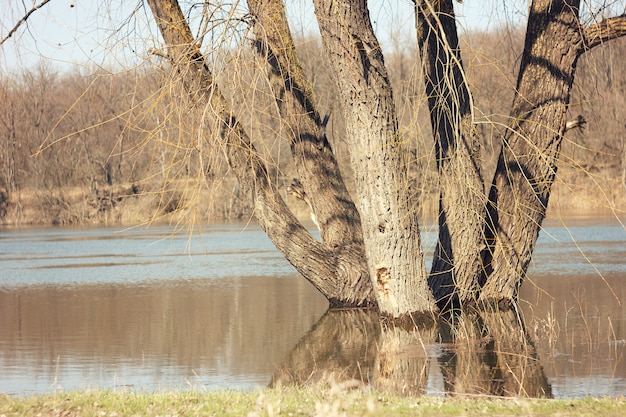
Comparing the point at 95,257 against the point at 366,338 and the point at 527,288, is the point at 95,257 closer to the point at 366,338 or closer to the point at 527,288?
the point at 527,288

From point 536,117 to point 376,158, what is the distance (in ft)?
8.54

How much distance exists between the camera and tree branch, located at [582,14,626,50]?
11539mm

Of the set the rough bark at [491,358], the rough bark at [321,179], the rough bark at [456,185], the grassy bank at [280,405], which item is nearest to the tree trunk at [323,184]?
the rough bark at [321,179]

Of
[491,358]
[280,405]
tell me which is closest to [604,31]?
[491,358]

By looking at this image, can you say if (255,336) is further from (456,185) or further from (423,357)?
(456,185)

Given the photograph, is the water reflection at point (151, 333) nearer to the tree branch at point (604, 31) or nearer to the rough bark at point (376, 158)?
the rough bark at point (376, 158)

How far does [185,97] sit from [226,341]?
11.1 ft

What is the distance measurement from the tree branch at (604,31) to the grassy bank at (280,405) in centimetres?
635

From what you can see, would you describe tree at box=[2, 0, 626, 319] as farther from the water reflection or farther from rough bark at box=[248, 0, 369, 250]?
the water reflection

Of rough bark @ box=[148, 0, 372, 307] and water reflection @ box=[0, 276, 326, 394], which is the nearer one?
water reflection @ box=[0, 276, 326, 394]

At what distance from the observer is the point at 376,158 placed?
11.1 meters

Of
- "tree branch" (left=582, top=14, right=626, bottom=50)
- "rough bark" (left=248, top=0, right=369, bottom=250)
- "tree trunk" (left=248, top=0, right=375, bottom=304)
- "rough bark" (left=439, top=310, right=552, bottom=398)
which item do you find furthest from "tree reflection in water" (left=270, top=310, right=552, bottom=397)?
"tree branch" (left=582, top=14, right=626, bottom=50)

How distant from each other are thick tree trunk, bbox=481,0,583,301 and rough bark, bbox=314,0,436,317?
4.00 feet

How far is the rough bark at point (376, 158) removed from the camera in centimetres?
1065
